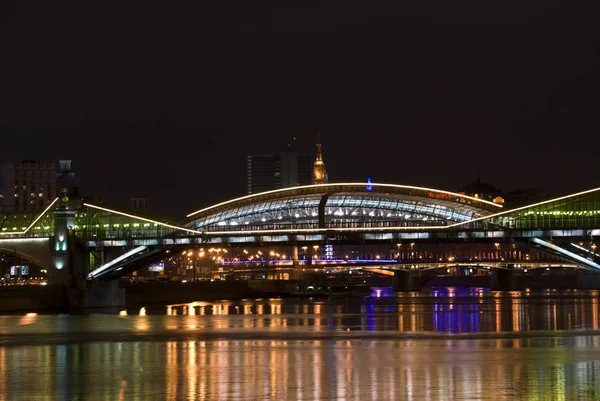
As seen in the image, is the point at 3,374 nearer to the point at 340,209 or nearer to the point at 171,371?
the point at 171,371

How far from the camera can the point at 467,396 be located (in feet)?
130

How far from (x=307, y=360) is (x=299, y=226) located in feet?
303

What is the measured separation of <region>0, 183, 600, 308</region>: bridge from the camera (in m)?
116

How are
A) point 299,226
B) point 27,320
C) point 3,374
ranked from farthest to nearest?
1. point 299,226
2. point 27,320
3. point 3,374

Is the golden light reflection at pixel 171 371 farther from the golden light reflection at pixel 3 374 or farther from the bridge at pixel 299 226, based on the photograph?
the bridge at pixel 299 226

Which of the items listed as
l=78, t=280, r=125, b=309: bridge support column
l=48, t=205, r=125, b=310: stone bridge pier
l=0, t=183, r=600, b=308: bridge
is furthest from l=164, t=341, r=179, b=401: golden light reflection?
l=78, t=280, r=125, b=309: bridge support column

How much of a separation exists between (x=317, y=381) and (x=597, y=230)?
73.3 meters

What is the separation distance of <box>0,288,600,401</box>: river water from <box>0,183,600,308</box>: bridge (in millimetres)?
34645

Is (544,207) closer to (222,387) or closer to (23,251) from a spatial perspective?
(23,251)

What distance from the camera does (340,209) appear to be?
148 m

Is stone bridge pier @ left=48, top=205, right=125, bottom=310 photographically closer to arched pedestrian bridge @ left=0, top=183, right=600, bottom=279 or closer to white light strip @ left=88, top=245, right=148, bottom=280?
arched pedestrian bridge @ left=0, top=183, right=600, bottom=279

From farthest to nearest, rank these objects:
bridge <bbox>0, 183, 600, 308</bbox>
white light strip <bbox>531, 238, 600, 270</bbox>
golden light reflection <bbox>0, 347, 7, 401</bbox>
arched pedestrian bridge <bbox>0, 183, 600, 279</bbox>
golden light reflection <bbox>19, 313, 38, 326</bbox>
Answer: bridge <bbox>0, 183, 600, 308</bbox> → arched pedestrian bridge <bbox>0, 183, 600, 279</bbox> → white light strip <bbox>531, 238, 600, 270</bbox> → golden light reflection <bbox>19, 313, 38, 326</bbox> → golden light reflection <bbox>0, 347, 7, 401</bbox>

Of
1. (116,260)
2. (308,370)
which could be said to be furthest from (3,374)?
(116,260)

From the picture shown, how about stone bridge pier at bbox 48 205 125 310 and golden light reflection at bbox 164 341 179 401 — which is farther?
stone bridge pier at bbox 48 205 125 310
